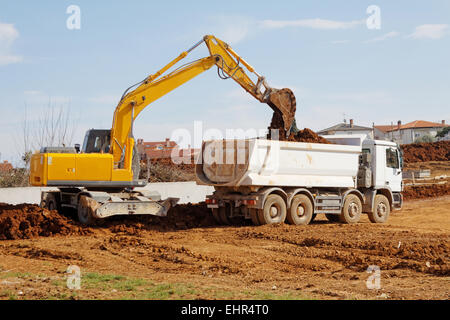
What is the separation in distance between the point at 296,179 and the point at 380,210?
4.40 metres

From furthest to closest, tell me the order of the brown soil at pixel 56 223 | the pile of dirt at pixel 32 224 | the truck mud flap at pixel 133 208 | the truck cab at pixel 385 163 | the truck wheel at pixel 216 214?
the truck cab at pixel 385 163
the truck wheel at pixel 216 214
the truck mud flap at pixel 133 208
the brown soil at pixel 56 223
the pile of dirt at pixel 32 224

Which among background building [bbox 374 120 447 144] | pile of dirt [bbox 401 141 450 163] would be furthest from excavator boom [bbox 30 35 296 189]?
background building [bbox 374 120 447 144]

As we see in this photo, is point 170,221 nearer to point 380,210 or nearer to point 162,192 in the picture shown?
point 162,192

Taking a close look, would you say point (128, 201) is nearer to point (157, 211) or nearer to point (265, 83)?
point (157, 211)

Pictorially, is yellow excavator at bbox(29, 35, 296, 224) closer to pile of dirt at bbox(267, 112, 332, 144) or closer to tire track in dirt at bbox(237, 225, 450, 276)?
pile of dirt at bbox(267, 112, 332, 144)

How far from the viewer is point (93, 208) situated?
623 inches

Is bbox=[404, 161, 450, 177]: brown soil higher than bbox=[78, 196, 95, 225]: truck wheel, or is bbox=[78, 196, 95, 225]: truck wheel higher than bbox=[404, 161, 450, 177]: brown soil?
bbox=[404, 161, 450, 177]: brown soil

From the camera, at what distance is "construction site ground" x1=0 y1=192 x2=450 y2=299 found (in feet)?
27.4

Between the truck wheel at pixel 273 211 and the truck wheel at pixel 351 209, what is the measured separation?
261 centimetres

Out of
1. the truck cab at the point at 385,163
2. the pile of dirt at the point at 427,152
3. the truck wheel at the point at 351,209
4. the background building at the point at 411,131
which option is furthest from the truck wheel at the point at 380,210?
the background building at the point at 411,131

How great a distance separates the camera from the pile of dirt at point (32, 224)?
15.4m

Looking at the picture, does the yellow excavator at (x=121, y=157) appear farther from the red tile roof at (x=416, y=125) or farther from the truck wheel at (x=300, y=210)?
the red tile roof at (x=416, y=125)

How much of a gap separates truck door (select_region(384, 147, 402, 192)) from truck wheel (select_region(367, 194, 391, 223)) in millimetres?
552
